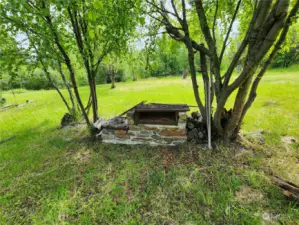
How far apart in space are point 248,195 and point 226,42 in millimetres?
2633

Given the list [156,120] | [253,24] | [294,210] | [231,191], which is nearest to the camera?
[294,210]

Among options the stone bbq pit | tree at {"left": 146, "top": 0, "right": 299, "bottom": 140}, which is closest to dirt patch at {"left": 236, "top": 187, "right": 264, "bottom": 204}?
tree at {"left": 146, "top": 0, "right": 299, "bottom": 140}

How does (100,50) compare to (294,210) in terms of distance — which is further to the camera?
(100,50)

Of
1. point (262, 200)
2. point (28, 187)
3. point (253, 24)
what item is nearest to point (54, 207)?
point (28, 187)

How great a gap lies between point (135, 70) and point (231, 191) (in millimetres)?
3039

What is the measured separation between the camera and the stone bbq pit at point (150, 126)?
3191mm

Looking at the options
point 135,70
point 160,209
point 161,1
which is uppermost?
point 161,1

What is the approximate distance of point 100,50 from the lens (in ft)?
11.7

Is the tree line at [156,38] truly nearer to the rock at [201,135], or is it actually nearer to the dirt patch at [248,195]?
the rock at [201,135]

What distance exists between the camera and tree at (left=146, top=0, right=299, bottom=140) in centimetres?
223

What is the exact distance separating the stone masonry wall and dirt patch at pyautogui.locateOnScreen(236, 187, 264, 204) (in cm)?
132

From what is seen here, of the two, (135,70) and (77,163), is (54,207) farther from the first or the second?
(135,70)

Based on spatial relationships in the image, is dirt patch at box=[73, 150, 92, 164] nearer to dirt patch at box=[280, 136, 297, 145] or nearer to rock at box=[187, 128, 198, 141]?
rock at box=[187, 128, 198, 141]

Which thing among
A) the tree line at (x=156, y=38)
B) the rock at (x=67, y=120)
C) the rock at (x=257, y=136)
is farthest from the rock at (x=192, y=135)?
the rock at (x=67, y=120)
